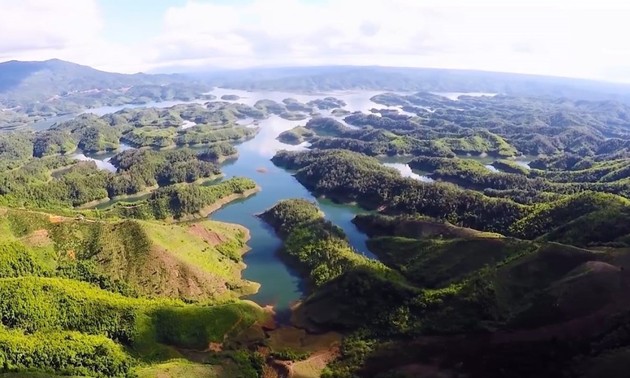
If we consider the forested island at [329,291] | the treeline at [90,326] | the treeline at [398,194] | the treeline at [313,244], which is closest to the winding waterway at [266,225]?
the forested island at [329,291]

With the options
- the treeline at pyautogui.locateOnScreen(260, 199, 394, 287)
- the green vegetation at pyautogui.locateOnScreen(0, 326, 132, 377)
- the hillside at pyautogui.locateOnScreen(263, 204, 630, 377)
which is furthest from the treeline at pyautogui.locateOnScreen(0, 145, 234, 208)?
the hillside at pyautogui.locateOnScreen(263, 204, 630, 377)

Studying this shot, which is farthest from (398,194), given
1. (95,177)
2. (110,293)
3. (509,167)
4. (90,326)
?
(95,177)

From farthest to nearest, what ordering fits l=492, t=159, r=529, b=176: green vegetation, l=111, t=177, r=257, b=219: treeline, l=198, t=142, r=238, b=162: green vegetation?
l=198, t=142, r=238, b=162: green vegetation
l=492, t=159, r=529, b=176: green vegetation
l=111, t=177, r=257, b=219: treeline

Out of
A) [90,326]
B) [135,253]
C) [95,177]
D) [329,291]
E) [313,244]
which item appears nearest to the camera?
[90,326]

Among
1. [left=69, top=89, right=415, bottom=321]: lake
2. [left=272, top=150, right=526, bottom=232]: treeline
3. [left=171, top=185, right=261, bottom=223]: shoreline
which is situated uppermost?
[left=272, top=150, right=526, bottom=232]: treeline

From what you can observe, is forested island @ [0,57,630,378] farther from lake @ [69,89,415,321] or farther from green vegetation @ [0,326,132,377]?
lake @ [69,89,415,321]

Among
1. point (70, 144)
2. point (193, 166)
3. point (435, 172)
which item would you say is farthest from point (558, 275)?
point (70, 144)

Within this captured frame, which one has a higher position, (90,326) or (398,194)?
(398,194)

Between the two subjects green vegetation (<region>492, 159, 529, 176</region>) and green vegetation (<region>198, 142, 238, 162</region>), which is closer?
green vegetation (<region>492, 159, 529, 176</region>)

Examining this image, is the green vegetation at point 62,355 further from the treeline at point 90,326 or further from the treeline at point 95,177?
the treeline at point 95,177

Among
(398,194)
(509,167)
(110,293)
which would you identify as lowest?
(509,167)

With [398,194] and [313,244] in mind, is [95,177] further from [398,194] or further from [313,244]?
[398,194]

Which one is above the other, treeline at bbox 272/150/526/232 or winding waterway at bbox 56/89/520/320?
treeline at bbox 272/150/526/232
